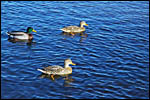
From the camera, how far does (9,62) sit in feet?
65.1

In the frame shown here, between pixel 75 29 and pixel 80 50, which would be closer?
pixel 80 50

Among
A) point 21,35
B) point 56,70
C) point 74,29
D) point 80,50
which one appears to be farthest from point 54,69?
point 74,29

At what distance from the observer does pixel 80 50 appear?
2219cm

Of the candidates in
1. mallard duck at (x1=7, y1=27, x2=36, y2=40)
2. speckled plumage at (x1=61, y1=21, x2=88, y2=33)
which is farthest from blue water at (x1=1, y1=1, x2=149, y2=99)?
mallard duck at (x1=7, y1=27, x2=36, y2=40)

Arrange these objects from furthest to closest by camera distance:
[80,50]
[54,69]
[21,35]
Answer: [21,35] → [80,50] → [54,69]

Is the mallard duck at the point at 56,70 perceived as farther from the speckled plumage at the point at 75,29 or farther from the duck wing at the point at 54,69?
the speckled plumage at the point at 75,29

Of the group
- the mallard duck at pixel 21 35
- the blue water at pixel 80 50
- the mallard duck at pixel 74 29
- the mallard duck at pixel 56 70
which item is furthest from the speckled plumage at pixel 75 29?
the mallard duck at pixel 56 70

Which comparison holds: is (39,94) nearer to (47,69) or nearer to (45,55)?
(47,69)

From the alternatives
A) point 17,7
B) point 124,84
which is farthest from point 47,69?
point 17,7

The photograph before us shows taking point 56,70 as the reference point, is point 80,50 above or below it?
above

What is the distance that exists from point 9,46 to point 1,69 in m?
3.68

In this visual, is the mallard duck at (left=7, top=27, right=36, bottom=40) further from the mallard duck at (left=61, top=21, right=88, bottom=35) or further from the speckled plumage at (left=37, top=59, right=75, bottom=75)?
the speckled plumage at (left=37, top=59, right=75, bottom=75)

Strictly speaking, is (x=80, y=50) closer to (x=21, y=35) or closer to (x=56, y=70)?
(x=56, y=70)

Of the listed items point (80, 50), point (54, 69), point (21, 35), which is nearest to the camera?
point (54, 69)
